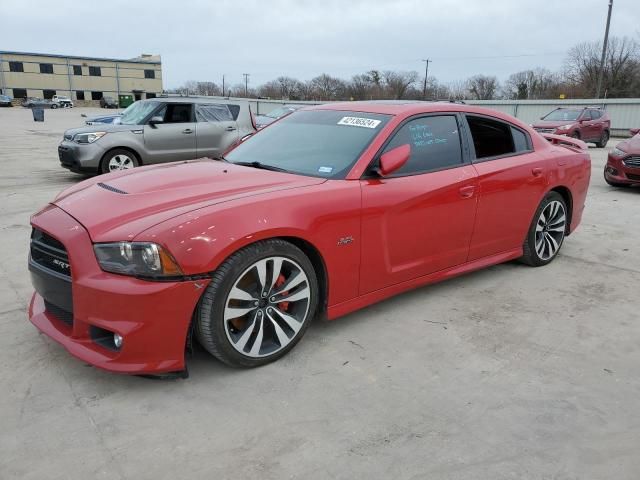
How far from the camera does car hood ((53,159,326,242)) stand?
8.92 feet

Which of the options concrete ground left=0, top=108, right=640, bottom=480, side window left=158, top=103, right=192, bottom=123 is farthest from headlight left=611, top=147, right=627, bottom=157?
side window left=158, top=103, right=192, bottom=123

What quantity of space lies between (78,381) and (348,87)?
79821mm

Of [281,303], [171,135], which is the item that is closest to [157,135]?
[171,135]

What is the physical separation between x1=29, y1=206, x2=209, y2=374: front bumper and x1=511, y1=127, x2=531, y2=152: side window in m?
3.20

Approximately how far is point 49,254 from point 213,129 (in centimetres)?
780

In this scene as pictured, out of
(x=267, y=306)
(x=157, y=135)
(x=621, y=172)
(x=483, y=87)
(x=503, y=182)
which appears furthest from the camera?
(x=483, y=87)

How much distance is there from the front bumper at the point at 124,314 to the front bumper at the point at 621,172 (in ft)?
29.9

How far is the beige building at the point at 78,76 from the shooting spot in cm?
7706

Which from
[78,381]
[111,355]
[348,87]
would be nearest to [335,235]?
[111,355]

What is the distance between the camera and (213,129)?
10.3m

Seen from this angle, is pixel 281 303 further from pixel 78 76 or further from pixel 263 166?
pixel 78 76

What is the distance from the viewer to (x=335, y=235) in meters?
3.16

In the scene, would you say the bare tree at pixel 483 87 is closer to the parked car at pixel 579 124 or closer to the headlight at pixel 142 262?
the parked car at pixel 579 124

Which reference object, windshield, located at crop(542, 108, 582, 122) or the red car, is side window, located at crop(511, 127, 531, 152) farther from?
windshield, located at crop(542, 108, 582, 122)
